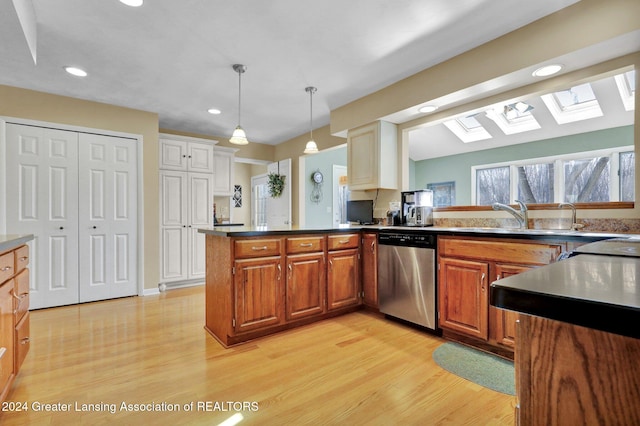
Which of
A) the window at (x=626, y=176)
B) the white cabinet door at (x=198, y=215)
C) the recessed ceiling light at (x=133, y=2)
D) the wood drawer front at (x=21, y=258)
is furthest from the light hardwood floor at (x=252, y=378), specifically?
the window at (x=626, y=176)

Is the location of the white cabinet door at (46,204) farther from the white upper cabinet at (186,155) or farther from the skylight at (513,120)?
the skylight at (513,120)

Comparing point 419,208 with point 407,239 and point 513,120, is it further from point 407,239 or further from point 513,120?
point 513,120

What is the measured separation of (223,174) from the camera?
5219mm

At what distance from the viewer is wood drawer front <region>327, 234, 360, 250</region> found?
301 cm

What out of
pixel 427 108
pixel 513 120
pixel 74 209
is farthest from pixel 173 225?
pixel 513 120

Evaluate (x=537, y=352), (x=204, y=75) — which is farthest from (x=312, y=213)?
(x=537, y=352)

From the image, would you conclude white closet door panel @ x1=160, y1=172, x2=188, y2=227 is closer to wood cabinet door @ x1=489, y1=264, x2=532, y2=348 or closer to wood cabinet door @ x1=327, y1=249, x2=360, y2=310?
wood cabinet door @ x1=327, y1=249, x2=360, y2=310

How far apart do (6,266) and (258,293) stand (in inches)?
60.0

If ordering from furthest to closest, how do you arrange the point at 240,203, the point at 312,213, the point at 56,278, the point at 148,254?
1. the point at 240,203
2. the point at 312,213
3. the point at 148,254
4. the point at 56,278

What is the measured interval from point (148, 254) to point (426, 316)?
3.58m

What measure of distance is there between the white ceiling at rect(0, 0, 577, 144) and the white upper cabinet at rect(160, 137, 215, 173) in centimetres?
75

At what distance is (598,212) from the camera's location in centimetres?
224

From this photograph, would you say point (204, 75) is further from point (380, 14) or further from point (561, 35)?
point (561, 35)

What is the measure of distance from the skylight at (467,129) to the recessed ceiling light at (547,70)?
374 centimetres
